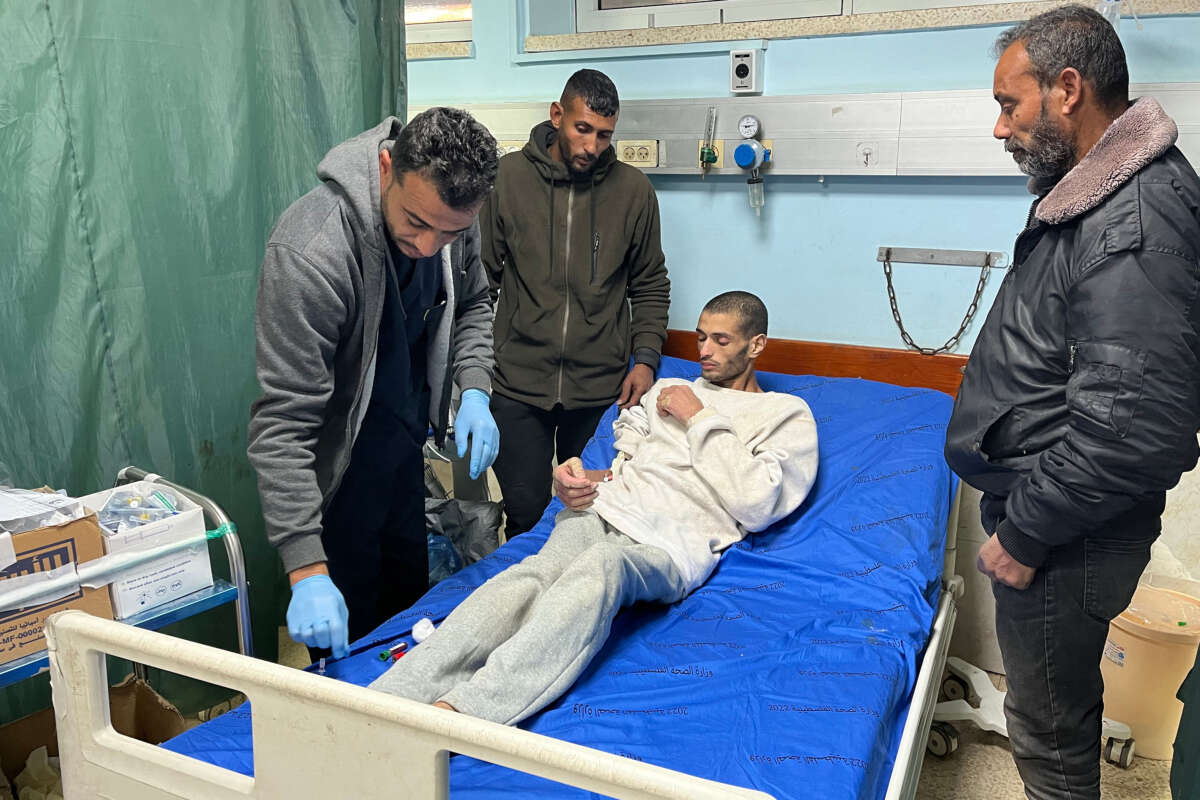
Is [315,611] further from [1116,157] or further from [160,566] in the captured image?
[1116,157]

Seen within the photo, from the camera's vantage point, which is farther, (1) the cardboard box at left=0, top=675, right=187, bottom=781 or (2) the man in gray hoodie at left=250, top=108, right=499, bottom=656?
(1) the cardboard box at left=0, top=675, right=187, bottom=781

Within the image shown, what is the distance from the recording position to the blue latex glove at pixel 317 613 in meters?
1.55

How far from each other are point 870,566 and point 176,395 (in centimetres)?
172

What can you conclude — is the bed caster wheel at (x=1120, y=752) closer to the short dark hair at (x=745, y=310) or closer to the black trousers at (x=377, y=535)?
the short dark hair at (x=745, y=310)

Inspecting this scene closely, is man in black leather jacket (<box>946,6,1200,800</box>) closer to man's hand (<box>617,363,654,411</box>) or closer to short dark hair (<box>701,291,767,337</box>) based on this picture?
short dark hair (<box>701,291,767,337</box>)

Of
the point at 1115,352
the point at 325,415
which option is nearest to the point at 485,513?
the point at 325,415

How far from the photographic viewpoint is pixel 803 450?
88.0 inches

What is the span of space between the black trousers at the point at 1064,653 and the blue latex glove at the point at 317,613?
1.23 metres

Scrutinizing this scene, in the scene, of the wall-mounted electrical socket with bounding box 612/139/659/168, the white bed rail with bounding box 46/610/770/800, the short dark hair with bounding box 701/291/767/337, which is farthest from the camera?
the wall-mounted electrical socket with bounding box 612/139/659/168

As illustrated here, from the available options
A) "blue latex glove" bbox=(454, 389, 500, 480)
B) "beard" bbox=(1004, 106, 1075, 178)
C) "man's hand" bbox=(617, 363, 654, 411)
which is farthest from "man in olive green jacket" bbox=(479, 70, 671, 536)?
"beard" bbox=(1004, 106, 1075, 178)

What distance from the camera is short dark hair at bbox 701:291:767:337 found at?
7.93 ft

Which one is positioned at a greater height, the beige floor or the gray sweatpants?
the gray sweatpants

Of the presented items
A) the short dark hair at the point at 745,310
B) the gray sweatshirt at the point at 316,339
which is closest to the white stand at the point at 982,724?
the short dark hair at the point at 745,310

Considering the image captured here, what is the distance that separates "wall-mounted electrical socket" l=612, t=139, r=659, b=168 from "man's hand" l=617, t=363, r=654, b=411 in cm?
68
